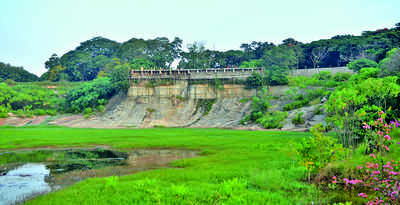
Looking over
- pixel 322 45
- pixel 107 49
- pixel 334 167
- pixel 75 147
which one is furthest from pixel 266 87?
pixel 107 49

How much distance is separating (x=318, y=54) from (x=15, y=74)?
11515 cm

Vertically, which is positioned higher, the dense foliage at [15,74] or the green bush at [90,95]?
the dense foliage at [15,74]

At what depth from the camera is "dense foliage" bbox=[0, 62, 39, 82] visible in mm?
128375

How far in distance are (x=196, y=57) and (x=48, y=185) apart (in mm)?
88460

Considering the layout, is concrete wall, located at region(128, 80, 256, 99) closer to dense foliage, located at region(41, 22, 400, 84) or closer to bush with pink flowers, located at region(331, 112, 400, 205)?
dense foliage, located at region(41, 22, 400, 84)

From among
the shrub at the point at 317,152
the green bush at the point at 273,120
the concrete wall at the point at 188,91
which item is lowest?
the green bush at the point at 273,120

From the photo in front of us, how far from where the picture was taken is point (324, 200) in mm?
13547

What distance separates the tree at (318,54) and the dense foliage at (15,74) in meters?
109

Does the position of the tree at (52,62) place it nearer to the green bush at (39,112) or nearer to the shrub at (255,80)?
the green bush at (39,112)

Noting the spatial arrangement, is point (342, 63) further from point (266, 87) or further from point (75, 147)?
point (75, 147)

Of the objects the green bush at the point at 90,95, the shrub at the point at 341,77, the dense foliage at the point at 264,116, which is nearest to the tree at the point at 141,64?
the green bush at the point at 90,95

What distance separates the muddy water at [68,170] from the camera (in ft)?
59.9

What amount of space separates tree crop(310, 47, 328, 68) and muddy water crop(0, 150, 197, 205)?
260ft

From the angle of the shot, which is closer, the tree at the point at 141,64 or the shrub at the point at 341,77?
the shrub at the point at 341,77
